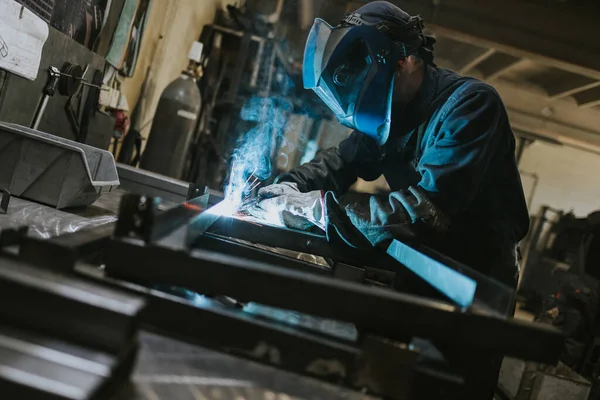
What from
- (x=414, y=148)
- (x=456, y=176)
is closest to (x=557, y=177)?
(x=414, y=148)

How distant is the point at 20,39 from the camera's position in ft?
5.77

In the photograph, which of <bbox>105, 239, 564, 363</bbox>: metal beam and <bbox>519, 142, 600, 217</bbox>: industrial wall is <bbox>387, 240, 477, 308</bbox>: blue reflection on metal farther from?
<bbox>519, 142, 600, 217</bbox>: industrial wall

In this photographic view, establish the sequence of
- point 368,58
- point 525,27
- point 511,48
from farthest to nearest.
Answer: point 511,48
point 525,27
point 368,58

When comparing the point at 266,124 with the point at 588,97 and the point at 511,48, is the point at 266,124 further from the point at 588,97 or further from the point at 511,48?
the point at 588,97

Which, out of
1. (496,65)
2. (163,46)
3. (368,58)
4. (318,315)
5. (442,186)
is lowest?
(318,315)

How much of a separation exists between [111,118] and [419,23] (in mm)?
1963

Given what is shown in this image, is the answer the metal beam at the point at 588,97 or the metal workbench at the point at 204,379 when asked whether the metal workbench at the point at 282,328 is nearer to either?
the metal workbench at the point at 204,379

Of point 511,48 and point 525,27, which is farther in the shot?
point 511,48

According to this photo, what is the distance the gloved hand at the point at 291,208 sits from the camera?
5.69ft

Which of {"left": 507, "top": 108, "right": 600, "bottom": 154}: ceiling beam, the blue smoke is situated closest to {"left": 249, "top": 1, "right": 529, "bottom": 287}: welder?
the blue smoke

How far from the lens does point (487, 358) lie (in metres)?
0.85

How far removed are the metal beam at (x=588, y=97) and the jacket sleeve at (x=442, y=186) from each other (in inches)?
200

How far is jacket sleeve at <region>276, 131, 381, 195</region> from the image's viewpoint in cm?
217

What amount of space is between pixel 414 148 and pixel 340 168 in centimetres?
47
